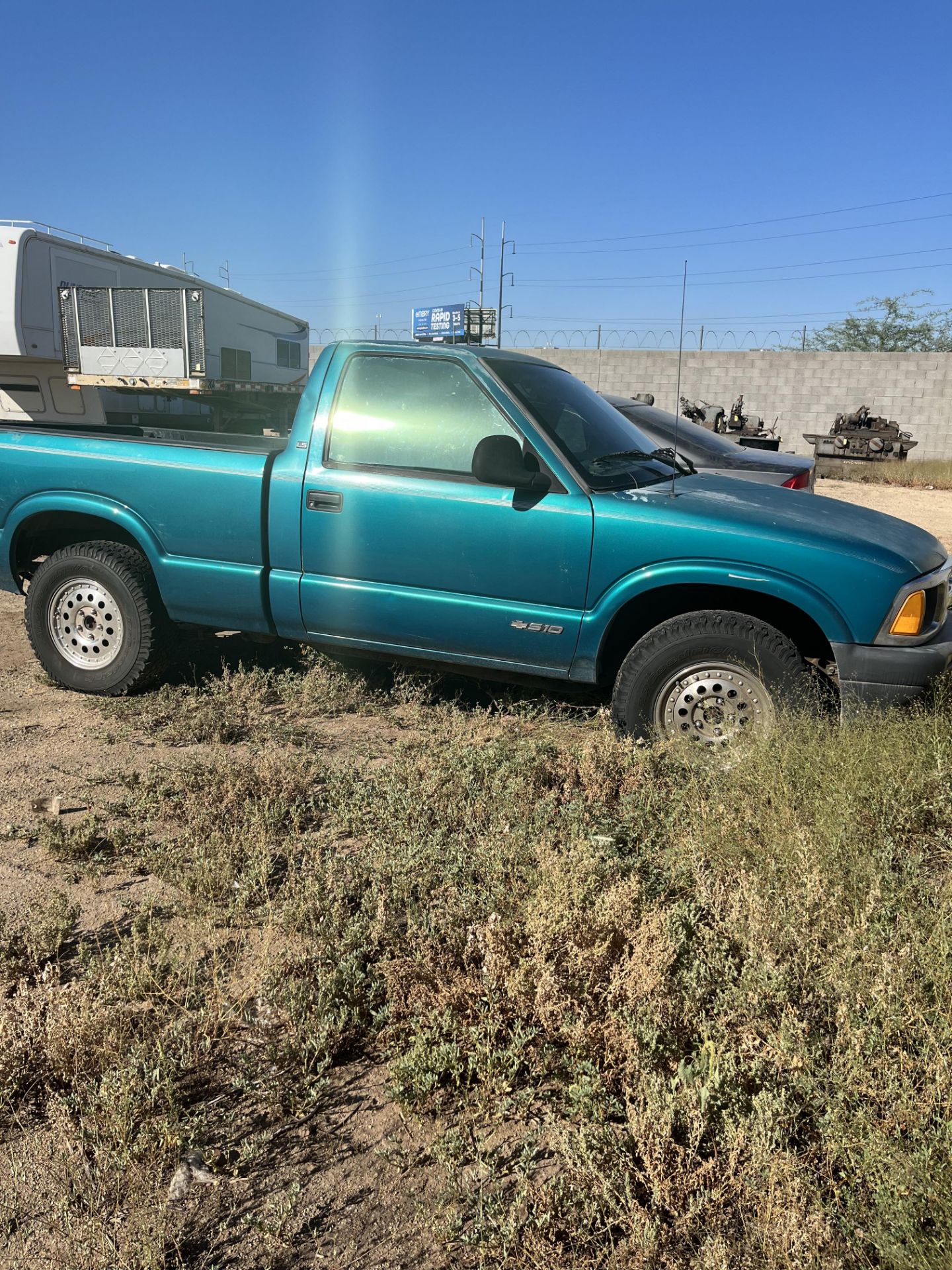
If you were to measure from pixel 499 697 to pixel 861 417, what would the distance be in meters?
20.7

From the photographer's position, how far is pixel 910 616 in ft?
13.9

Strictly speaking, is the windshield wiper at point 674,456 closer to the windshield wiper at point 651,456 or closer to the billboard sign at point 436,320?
the windshield wiper at point 651,456

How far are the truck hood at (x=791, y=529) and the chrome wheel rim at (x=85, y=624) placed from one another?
9.67ft

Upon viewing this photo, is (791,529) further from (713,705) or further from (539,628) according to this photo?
(539,628)

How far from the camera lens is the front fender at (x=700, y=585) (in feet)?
14.0

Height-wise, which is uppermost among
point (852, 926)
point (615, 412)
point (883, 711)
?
point (615, 412)

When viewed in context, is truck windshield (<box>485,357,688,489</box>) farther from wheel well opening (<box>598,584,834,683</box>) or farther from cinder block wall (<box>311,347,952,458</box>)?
cinder block wall (<box>311,347,952,458</box>)

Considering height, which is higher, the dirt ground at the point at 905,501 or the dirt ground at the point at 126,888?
the dirt ground at the point at 905,501

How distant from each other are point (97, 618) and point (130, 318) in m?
9.26

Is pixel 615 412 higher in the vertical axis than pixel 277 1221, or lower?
higher

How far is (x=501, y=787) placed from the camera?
4223 millimetres

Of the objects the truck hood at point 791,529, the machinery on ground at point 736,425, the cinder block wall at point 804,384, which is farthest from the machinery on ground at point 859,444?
the truck hood at point 791,529

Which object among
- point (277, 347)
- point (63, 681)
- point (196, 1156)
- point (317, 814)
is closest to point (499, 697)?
point (317, 814)

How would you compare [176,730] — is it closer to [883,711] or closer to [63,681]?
[63,681]
